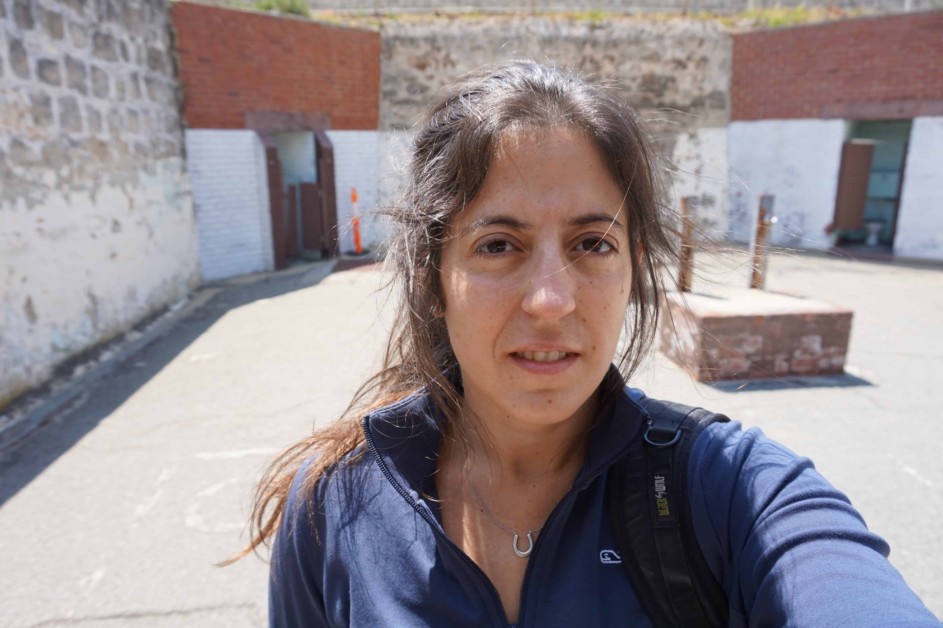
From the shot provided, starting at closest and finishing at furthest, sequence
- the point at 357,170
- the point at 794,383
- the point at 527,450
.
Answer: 1. the point at 527,450
2. the point at 794,383
3. the point at 357,170

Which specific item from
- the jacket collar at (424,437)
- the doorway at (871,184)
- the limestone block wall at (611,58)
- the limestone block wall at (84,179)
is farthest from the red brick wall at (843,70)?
the jacket collar at (424,437)

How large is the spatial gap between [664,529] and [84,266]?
19.2ft

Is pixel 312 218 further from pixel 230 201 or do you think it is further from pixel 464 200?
pixel 464 200

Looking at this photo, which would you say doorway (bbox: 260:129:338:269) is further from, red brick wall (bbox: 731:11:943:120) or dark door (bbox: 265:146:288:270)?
red brick wall (bbox: 731:11:943:120)

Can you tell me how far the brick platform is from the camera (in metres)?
4.52

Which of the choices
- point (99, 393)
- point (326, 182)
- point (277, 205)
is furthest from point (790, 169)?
point (99, 393)

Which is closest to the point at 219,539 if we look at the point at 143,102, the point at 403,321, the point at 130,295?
the point at 403,321

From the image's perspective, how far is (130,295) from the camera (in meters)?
6.40

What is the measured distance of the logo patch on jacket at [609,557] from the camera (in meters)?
1.07

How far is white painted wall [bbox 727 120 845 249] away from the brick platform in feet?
19.3

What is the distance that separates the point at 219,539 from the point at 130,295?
14.0 feet

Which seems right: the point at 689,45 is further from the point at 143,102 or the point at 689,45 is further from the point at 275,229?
the point at 143,102

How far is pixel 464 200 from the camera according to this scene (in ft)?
4.02

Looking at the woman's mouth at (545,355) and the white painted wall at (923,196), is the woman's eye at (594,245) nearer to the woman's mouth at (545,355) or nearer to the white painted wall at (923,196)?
the woman's mouth at (545,355)
